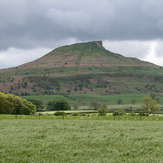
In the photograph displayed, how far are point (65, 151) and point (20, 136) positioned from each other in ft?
26.2

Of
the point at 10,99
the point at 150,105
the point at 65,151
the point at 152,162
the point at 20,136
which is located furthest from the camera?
the point at 150,105

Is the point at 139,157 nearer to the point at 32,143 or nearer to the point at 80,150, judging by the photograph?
the point at 80,150

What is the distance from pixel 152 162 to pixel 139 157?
4.03ft

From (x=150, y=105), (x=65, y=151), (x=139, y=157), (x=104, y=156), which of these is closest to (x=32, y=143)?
(x=65, y=151)

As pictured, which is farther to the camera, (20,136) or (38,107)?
(38,107)

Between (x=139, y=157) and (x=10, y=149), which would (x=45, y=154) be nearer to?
(x=10, y=149)

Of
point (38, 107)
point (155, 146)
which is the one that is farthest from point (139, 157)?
point (38, 107)

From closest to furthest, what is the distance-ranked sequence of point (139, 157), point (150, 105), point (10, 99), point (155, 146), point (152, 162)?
point (152, 162), point (139, 157), point (155, 146), point (10, 99), point (150, 105)

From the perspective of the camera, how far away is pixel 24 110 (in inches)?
4284

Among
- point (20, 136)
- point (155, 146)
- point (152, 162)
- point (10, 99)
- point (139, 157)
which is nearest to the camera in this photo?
point (152, 162)

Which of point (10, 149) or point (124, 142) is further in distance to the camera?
point (124, 142)

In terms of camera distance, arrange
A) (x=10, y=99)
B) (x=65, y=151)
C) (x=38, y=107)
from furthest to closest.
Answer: (x=38, y=107) → (x=10, y=99) → (x=65, y=151)

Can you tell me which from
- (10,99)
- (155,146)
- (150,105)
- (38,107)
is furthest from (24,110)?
(155,146)

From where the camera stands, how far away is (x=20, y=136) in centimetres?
2483
